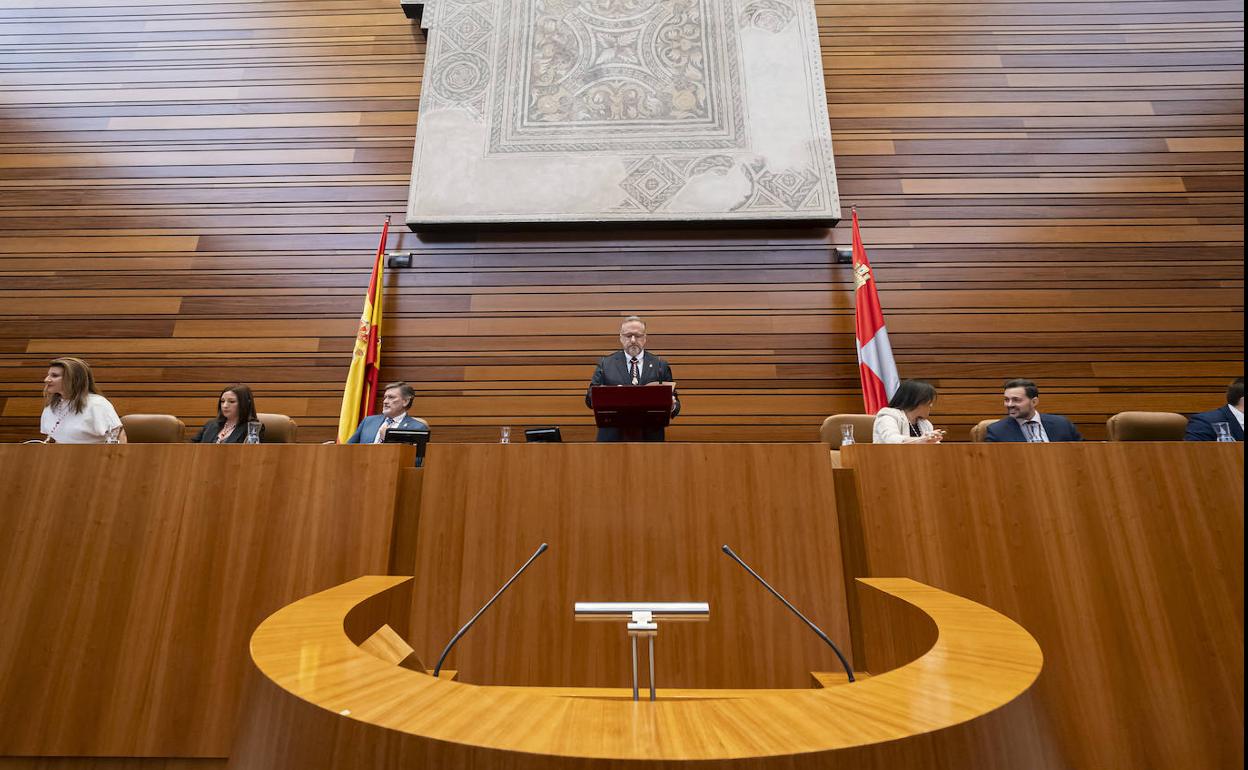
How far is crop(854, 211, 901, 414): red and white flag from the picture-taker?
3701mm

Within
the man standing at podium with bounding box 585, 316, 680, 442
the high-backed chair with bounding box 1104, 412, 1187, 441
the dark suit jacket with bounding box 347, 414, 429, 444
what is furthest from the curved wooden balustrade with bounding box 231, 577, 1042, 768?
the high-backed chair with bounding box 1104, 412, 1187, 441

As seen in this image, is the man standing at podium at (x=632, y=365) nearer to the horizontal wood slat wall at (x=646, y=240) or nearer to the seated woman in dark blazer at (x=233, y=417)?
the horizontal wood slat wall at (x=646, y=240)

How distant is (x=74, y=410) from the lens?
2.63 meters

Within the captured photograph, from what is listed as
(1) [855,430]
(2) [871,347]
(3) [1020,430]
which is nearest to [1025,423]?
(3) [1020,430]

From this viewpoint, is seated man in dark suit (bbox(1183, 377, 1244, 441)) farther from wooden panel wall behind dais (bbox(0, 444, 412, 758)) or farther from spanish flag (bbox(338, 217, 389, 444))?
spanish flag (bbox(338, 217, 389, 444))

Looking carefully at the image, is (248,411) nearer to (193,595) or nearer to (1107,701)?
(193,595)

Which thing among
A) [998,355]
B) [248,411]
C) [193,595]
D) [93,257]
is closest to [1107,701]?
[193,595]

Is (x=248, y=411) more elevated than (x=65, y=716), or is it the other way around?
(x=248, y=411)

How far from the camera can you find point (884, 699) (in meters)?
0.64

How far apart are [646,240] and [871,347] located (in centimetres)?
150

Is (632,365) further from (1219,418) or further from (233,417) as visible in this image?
(1219,418)

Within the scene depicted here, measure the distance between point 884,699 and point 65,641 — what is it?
1987 millimetres

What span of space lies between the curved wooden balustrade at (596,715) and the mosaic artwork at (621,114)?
366cm

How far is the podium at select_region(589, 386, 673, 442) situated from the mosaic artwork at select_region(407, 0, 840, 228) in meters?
2.24
